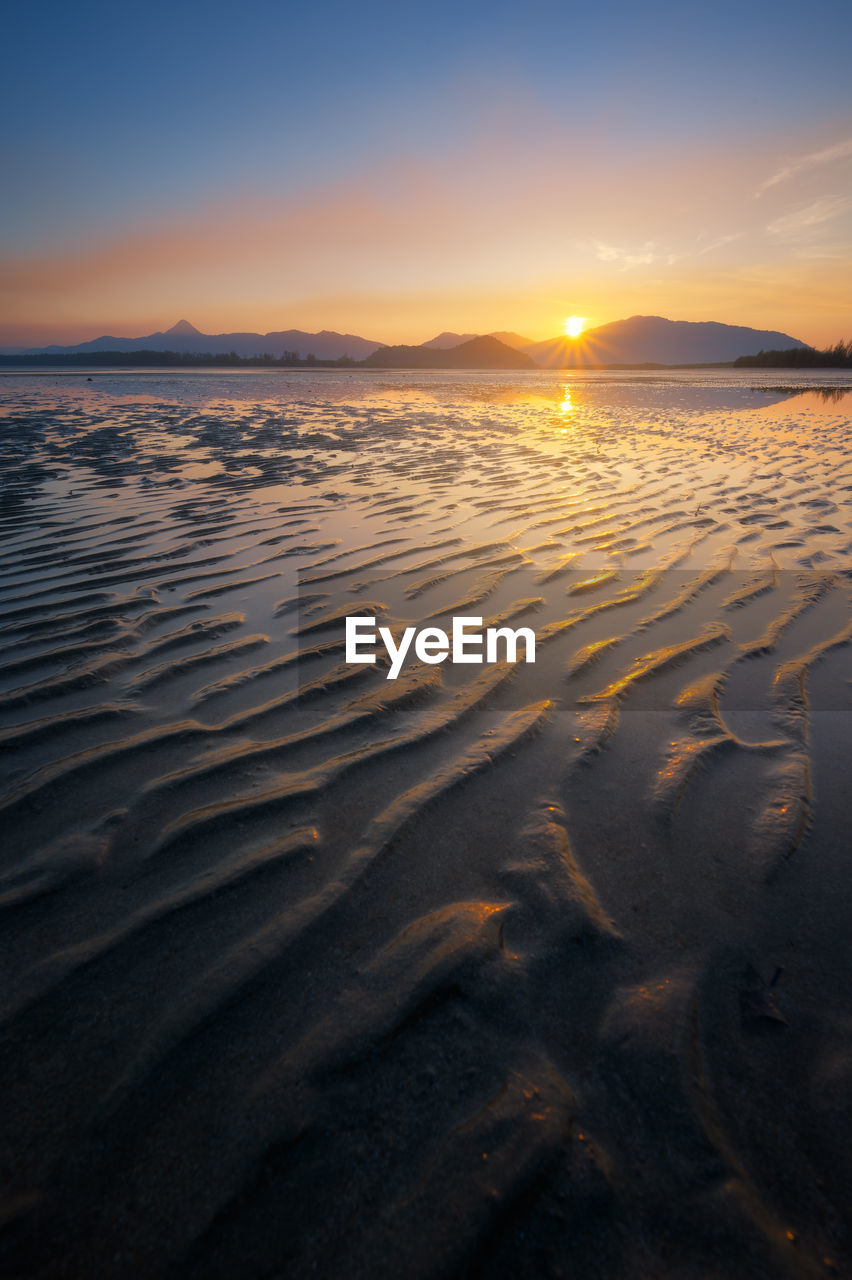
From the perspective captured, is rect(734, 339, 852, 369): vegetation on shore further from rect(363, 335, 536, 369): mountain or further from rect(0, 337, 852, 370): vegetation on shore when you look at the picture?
rect(363, 335, 536, 369): mountain

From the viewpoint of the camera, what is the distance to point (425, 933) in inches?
62.8

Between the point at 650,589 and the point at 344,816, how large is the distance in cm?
Answer: 284

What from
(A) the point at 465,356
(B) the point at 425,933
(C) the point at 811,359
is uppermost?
(A) the point at 465,356

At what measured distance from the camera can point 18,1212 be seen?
1.07 metres

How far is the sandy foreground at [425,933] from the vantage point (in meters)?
1.08

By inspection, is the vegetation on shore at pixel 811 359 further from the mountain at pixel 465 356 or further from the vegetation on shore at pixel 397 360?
the mountain at pixel 465 356

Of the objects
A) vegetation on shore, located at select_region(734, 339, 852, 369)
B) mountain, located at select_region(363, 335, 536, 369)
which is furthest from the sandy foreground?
mountain, located at select_region(363, 335, 536, 369)

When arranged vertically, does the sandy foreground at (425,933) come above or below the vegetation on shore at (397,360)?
below

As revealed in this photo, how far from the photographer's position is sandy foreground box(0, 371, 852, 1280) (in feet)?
3.54

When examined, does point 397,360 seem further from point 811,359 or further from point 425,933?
point 425,933

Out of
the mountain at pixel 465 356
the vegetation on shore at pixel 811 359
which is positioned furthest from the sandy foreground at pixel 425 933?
the mountain at pixel 465 356

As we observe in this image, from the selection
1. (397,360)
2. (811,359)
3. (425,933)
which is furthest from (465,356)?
(425,933)

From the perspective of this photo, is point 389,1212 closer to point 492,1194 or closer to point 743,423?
point 492,1194

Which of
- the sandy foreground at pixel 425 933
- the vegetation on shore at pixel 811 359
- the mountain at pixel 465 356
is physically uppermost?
the mountain at pixel 465 356
